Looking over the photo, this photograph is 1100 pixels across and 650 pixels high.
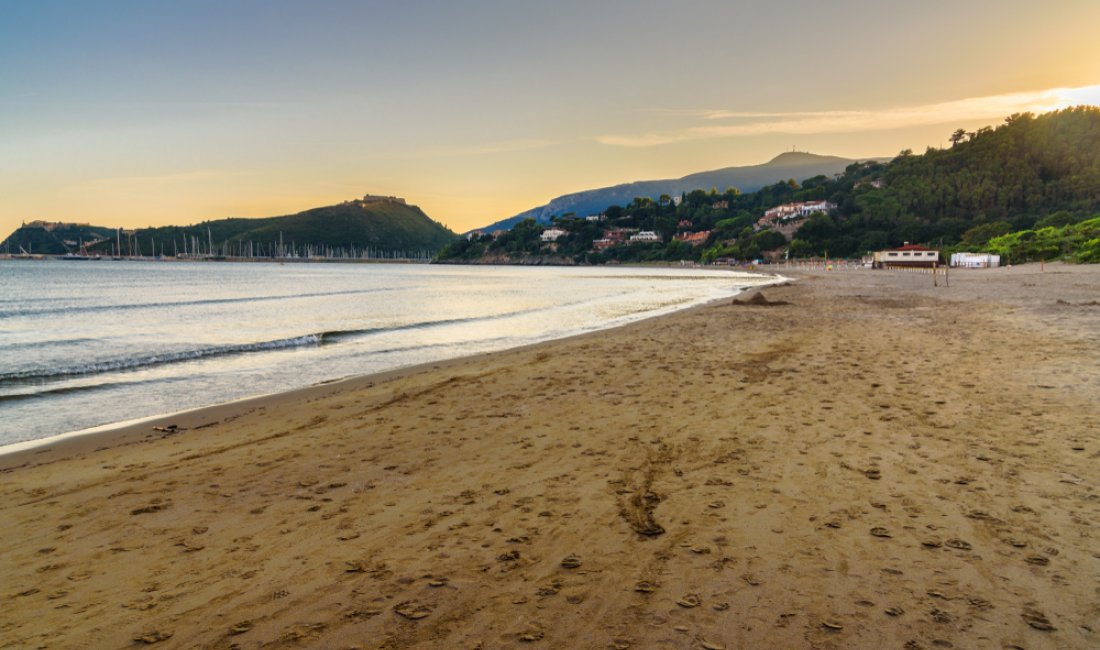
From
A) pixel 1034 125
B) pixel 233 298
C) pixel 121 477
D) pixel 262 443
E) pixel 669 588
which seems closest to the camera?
pixel 669 588

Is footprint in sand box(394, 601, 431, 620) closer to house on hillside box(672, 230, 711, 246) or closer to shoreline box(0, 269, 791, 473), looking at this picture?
shoreline box(0, 269, 791, 473)

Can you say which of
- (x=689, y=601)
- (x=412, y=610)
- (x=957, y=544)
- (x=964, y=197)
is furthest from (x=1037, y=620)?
(x=964, y=197)

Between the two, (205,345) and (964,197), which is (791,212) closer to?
(964,197)

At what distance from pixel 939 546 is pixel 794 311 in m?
21.2

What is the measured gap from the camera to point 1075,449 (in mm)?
5699

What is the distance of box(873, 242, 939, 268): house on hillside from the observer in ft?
286

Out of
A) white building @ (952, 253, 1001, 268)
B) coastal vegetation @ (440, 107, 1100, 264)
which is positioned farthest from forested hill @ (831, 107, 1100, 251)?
white building @ (952, 253, 1001, 268)

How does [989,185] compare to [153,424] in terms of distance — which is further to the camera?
[989,185]

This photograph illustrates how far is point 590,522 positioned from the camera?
4562 mm

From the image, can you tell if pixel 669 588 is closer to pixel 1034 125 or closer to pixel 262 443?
pixel 262 443

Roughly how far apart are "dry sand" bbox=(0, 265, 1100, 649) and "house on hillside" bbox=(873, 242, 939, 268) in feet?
302

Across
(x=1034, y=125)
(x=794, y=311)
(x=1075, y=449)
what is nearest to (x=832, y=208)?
(x=1034, y=125)

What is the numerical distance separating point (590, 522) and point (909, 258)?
103 m

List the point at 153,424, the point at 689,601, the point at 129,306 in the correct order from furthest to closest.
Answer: the point at 129,306 < the point at 153,424 < the point at 689,601
